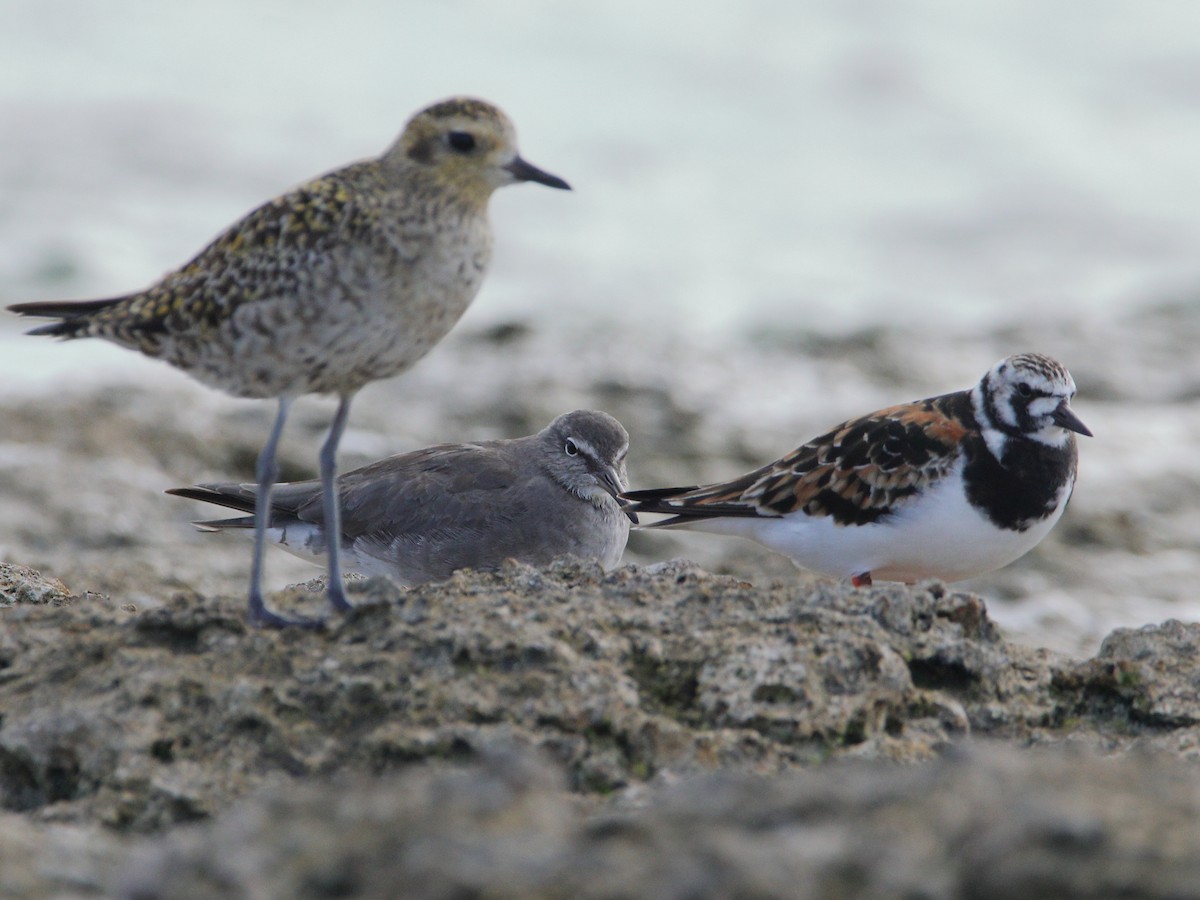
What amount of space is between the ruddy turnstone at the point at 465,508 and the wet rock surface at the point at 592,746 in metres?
1.76

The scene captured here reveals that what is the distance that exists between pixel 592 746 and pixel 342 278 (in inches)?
61.5

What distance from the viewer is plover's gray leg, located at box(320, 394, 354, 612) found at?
4582 millimetres

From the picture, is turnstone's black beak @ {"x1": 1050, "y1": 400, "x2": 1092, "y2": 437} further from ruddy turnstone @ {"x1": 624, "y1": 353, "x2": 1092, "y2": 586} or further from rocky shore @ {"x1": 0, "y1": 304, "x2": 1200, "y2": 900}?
rocky shore @ {"x1": 0, "y1": 304, "x2": 1200, "y2": 900}

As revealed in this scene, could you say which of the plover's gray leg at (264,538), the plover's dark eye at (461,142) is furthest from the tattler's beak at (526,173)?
the plover's gray leg at (264,538)

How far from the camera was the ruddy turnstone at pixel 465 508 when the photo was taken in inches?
270

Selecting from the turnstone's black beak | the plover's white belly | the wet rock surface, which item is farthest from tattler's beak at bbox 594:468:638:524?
the turnstone's black beak

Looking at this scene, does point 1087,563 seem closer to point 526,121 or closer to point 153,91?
point 526,121

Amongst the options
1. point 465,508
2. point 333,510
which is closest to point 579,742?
point 333,510

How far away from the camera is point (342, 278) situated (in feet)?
14.5

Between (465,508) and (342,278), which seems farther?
(465,508)

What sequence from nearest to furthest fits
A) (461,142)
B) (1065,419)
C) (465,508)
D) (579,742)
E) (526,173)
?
(579,742) < (461,142) < (526,173) < (1065,419) < (465,508)

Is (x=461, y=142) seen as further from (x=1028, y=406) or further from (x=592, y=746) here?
(x=1028, y=406)

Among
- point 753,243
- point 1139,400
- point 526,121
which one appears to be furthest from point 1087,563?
point 526,121

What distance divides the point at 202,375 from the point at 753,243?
46.1 feet
